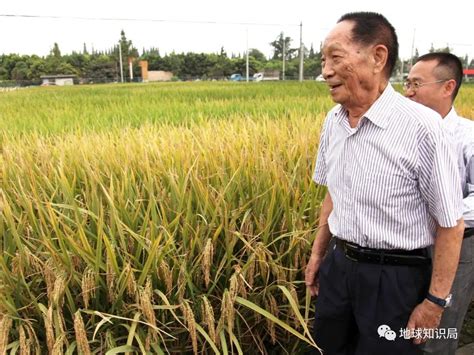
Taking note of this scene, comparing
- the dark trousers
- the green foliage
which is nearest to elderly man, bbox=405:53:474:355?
the dark trousers

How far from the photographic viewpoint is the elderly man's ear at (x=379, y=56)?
1.10m

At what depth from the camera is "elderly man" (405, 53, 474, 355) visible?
4.77 feet

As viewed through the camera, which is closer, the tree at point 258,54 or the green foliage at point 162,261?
the green foliage at point 162,261

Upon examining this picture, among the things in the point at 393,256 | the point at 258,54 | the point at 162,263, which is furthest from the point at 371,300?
the point at 258,54

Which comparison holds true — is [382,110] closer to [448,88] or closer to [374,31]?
[374,31]

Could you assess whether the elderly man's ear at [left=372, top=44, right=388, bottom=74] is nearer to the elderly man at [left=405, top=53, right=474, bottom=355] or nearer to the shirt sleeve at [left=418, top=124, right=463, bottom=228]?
the shirt sleeve at [left=418, top=124, right=463, bottom=228]

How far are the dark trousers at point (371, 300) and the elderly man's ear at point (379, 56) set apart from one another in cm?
54

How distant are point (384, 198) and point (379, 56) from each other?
0.37 m

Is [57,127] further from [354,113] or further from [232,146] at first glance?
[354,113]

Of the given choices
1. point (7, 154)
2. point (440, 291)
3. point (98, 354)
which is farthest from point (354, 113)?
point (7, 154)

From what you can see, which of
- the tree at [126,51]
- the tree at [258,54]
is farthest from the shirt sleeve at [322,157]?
the tree at [258,54]

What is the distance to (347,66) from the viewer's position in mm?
1101

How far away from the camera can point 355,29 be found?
110 centimetres

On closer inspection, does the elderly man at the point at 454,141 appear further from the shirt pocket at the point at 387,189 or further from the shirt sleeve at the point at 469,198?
the shirt pocket at the point at 387,189
